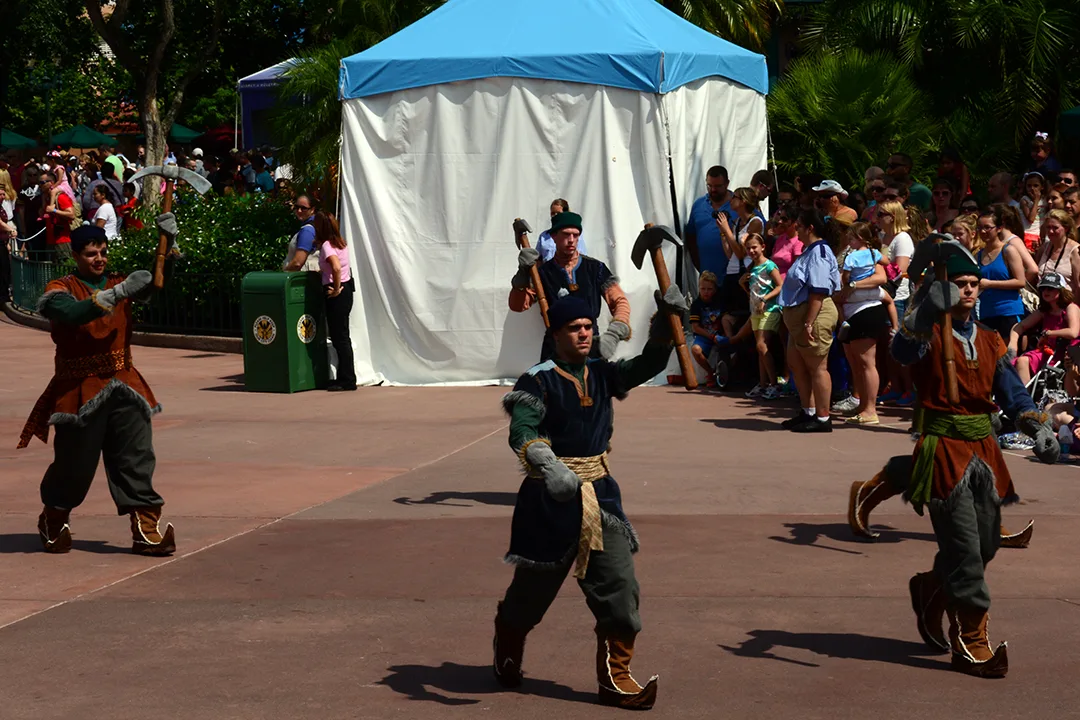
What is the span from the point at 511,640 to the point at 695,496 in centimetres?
401

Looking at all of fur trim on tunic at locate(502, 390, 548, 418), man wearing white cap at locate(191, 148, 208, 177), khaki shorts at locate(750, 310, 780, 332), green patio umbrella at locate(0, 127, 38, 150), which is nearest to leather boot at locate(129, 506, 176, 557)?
fur trim on tunic at locate(502, 390, 548, 418)

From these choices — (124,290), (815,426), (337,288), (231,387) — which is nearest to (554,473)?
(124,290)

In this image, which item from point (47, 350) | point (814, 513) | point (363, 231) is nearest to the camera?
point (814, 513)

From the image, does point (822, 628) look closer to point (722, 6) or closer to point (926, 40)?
point (926, 40)

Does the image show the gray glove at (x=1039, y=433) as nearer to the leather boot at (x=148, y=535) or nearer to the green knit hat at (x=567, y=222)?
the green knit hat at (x=567, y=222)

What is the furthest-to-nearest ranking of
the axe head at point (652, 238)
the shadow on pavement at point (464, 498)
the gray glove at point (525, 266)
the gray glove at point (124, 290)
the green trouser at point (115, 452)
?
the shadow on pavement at point (464, 498) < the gray glove at point (525, 266) < the green trouser at point (115, 452) < the gray glove at point (124, 290) < the axe head at point (652, 238)

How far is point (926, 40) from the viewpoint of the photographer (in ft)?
63.4

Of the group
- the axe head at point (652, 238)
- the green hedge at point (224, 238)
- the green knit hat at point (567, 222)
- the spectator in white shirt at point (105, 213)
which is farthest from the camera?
the spectator in white shirt at point (105, 213)

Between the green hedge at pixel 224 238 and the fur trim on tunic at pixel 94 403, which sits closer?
the fur trim on tunic at pixel 94 403

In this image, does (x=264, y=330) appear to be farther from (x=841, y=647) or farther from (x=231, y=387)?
(x=841, y=647)

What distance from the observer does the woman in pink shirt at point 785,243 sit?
534 inches

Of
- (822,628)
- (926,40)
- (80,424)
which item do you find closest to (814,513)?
(822,628)

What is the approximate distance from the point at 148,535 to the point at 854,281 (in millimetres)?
6176

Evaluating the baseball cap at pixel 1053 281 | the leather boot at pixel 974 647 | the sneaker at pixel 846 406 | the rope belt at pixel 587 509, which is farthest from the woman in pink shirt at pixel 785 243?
the rope belt at pixel 587 509
